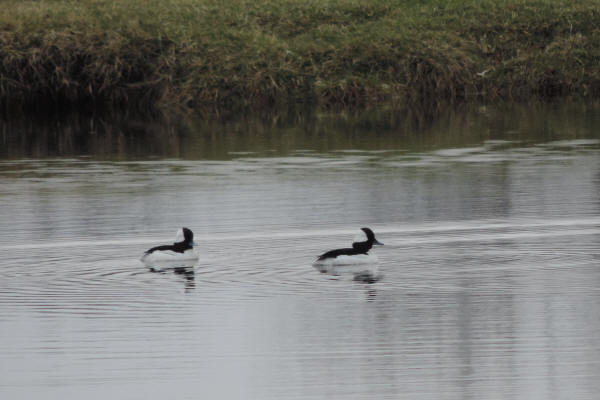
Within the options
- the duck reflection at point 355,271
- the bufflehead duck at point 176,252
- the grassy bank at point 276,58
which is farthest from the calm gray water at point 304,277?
the grassy bank at point 276,58

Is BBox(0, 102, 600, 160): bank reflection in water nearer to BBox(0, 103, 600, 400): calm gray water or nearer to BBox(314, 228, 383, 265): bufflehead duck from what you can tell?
BBox(0, 103, 600, 400): calm gray water

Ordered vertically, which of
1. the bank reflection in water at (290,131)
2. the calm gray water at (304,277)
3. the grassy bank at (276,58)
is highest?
the grassy bank at (276,58)

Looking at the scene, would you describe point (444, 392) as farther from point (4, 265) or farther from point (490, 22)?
point (490, 22)

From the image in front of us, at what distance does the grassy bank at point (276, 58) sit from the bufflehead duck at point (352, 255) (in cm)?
2373

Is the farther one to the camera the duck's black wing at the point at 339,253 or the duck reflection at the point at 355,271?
the duck's black wing at the point at 339,253

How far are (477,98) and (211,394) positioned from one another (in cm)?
2980

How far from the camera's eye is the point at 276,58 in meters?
38.1

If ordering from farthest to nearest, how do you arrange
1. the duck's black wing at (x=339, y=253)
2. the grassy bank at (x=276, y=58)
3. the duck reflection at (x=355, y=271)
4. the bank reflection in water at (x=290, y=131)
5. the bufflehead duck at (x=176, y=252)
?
the grassy bank at (x=276, y=58) → the bank reflection in water at (x=290, y=131) → the bufflehead duck at (x=176, y=252) → the duck's black wing at (x=339, y=253) → the duck reflection at (x=355, y=271)

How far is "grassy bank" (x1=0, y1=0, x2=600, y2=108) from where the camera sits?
122 ft

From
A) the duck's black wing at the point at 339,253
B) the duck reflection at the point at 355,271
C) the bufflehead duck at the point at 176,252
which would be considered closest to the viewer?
the duck reflection at the point at 355,271

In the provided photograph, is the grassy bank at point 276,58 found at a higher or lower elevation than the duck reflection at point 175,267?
higher

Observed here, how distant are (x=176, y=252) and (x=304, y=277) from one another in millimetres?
1481

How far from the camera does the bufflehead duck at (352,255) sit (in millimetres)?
13172

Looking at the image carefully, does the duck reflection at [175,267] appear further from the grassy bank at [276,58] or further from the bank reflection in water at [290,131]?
the grassy bank at [276,58]
